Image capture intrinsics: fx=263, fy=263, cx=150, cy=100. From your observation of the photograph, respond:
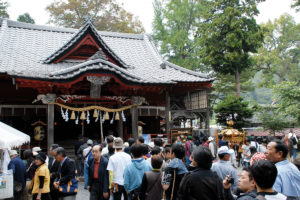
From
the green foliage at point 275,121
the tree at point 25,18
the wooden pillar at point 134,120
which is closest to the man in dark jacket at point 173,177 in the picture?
the wooden pillar at point 134,120

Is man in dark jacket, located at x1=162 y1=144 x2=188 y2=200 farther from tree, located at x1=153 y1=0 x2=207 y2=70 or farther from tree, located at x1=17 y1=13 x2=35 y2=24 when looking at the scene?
tree, located at x1=17 y1=13 x2=35 y2=24

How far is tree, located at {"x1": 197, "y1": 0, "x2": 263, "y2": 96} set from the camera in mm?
21938

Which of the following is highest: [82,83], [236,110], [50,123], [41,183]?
[82,83]

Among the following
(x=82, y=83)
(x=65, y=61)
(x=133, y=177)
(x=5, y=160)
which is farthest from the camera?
(x=65, y=61)

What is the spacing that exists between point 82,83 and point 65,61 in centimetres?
219

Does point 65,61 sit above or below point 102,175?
above

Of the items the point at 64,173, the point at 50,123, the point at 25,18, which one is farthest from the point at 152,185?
the point at 25,18

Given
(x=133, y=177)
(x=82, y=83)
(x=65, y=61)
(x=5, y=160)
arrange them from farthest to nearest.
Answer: (x=65, y=61) < (x=82, y=83) < (x=5, y=160) < (x=133, y=177)

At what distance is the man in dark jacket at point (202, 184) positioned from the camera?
127 inches

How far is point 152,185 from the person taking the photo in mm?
4223

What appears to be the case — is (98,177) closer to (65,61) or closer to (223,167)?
(223,167)

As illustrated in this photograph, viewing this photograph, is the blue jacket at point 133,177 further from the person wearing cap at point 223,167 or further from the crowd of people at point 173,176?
the person wearing cap at point 223,167

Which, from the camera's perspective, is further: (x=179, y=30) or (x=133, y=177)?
(x=179, y=30)

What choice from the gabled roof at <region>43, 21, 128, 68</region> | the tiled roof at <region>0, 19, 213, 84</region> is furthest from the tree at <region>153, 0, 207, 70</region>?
the gabled roof at <region>43, 21, 128, 68</region>
